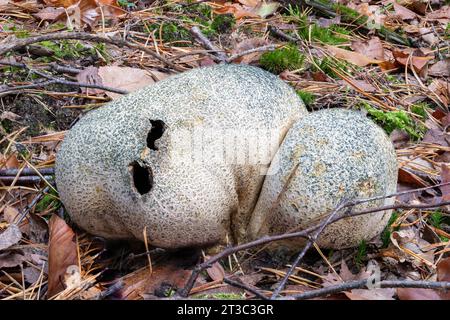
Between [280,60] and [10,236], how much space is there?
5.84 feet

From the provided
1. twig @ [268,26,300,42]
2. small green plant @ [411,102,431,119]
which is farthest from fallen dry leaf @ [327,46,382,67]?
small green plant @ [411,102,431,119]

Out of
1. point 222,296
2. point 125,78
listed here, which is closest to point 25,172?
point 125,78

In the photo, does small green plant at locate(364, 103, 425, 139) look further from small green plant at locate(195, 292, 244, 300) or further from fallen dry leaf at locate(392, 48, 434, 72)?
small green plant at locate(195, 292, 244, 300)

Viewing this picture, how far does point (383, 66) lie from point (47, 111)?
6.84ft

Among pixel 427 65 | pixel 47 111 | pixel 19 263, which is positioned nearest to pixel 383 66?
pixel 427 65

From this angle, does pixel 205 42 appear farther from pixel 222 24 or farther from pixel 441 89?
pixel 441 89

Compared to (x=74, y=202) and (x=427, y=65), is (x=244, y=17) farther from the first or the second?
(x=74, y=202)

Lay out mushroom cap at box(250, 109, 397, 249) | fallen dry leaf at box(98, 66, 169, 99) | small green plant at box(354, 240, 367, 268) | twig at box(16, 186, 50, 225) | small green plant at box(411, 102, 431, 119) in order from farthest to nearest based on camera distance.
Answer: small green plant at box(411, 102, 431, 119) < fallen dry leaf at box(98, 66, 169, 99) < twig at box(16, 186, 50, 225) < small green plant at box(354, 240, 367, 268) < mushroom cap at box(250, 109, 397, 249)

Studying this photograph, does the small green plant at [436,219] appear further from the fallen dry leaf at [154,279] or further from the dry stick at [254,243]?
the fallen dry leaf at [154,279]

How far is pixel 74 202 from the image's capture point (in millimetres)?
2186

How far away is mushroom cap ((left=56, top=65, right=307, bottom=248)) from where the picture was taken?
204 cm

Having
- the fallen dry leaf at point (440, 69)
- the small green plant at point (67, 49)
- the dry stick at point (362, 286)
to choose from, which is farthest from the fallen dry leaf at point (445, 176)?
the small green plant at point (67, 49)

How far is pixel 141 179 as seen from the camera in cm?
210

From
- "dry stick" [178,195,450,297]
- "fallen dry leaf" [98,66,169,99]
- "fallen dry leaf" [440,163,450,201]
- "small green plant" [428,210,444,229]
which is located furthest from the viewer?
"fallen dry leaf" [98,66,169,99]
